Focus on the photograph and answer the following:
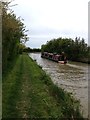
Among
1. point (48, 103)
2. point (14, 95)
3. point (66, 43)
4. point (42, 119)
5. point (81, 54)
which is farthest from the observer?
point (66, 43)

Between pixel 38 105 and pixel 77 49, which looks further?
pixel 77 49

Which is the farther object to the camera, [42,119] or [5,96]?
[5,96]

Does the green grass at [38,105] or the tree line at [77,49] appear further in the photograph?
the tree line at [77,49]

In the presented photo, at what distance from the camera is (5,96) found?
36.8 ft

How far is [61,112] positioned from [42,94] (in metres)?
3.59

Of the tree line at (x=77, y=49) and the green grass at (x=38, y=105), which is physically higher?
the tree line at (x=77, y=49)

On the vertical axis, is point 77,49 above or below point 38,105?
above

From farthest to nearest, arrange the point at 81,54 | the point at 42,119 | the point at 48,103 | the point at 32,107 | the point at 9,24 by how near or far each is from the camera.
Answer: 1. the point at 81,54
2. the point at 9,24
3. the point at 48,103
4. the point at 32,107
5. the point at 42,119

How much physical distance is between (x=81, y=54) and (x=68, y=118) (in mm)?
46774

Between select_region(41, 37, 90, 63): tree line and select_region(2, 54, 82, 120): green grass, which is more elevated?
select_region(41, 37, 90, 63): tree line

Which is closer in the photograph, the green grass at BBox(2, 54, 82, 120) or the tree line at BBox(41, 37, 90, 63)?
the green grass at BBox(2, 54, 82, 120)

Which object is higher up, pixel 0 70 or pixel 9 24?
pixel 9 24

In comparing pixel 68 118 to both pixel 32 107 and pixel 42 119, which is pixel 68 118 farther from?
pixel 32 107

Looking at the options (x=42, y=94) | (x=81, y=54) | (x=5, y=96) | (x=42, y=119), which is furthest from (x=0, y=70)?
(x=81, y=54)
